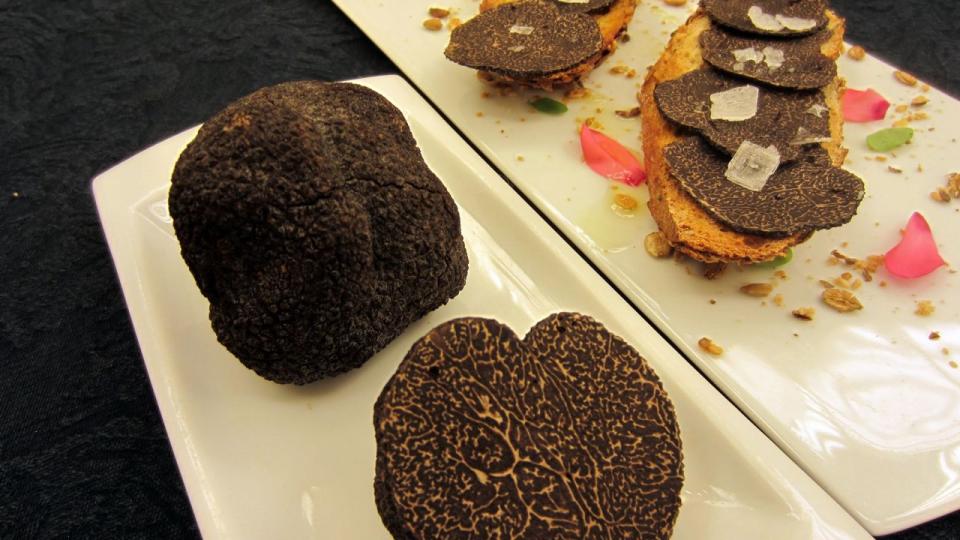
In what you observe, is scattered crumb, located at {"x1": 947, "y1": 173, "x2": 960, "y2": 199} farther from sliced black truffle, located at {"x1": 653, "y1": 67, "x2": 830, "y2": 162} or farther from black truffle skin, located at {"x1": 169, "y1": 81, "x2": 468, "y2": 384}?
black truffle skin, located at {"x1": 169, "y1": 81, "x2": 468, "y2": 384}

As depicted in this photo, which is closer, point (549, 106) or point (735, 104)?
point (735, 104)

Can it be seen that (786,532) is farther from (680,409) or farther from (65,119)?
(65,119)

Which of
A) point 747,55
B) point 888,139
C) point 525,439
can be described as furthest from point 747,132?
point 525,439

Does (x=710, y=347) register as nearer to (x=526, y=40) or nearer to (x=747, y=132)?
(x=747, y=132)

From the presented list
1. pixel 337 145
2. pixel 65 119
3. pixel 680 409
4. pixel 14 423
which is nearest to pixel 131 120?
pixel 65 119

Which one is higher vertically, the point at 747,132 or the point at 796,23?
the point at 796,23

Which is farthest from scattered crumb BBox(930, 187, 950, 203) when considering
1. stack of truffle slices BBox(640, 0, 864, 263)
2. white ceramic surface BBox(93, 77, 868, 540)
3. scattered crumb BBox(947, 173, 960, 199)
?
white ceramic surface BBox(93, 77, 868, 540)
